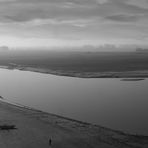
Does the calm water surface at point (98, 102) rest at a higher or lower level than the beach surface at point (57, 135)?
higher

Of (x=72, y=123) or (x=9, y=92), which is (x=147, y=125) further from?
(x=9, y=92)

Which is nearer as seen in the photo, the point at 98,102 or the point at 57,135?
the point at 57,135

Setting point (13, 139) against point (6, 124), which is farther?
point (6, 124)

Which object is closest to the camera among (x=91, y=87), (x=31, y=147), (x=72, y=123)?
(x=31, y=147)

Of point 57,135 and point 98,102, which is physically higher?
point 98,102

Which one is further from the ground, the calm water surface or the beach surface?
the calm water surface

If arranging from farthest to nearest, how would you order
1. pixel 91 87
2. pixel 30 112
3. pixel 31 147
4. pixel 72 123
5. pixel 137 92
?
1. pixel 91 87
2. pixel 137 92
3. pixel 30 112
4. pixel 72 123
5. pixel 31 147

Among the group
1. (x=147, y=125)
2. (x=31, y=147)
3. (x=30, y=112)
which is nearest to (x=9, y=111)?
(x=30, y=112)

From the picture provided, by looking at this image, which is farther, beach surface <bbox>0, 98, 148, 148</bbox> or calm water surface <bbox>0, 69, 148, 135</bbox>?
calm water surface <bbox>0, 69, 148, 135</bbox>
